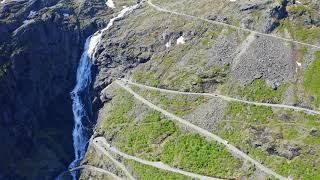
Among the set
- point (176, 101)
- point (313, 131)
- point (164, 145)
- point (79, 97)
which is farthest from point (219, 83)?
point (79, 97)

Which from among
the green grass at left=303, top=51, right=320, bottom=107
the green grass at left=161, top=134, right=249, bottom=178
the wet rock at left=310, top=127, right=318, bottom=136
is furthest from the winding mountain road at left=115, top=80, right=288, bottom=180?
the green grass at left=303, top=51, right=320, bottom=107

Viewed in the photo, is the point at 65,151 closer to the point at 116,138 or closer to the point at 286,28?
the point at 116,138

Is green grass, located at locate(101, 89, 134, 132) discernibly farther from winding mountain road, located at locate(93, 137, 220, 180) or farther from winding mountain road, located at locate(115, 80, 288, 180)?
winding mountain road, located at locate(93, 137, 220, 180)

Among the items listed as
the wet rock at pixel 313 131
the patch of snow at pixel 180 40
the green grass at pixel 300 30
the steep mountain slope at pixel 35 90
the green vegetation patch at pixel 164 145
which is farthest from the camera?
the patch of snow at pixel 180 40

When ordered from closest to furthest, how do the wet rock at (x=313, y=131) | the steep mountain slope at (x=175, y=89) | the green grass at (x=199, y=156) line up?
1. the green grass at (x=199, y=156)
2. the wet rock at (x=313, y=131)
3. the steep mountain slope at (x=175, y=89)

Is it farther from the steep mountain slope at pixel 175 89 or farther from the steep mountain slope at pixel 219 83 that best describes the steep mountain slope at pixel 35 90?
the steep mountain slope at pixel 219 83

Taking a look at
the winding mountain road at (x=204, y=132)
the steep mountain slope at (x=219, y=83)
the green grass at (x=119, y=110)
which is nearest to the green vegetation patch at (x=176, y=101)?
the steep mountain slope at (x=219, y=83)

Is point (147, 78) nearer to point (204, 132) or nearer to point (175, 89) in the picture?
point (175, 89)
